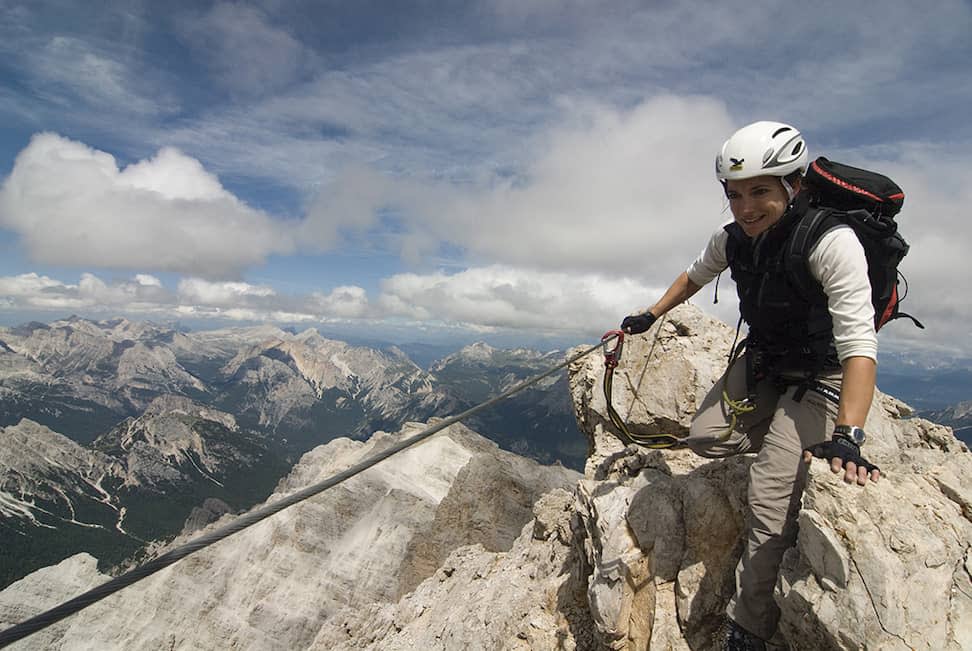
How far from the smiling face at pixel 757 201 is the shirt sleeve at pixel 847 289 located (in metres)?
0.82

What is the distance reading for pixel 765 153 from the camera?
238 inches

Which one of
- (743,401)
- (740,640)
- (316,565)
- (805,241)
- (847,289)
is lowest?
(316,565)

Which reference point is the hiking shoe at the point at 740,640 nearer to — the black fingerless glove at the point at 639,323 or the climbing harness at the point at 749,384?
the climbing harness at the point at 749,384

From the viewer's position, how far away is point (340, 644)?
20.1m

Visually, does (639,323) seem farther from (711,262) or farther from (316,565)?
(316,565)

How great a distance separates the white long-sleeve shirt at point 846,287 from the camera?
5137 millimetres

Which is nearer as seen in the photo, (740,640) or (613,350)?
(740,640)

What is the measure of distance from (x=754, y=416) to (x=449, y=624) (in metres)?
11.0

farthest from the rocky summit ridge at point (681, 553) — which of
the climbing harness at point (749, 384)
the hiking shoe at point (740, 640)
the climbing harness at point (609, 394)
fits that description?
the climbing harness at point (749, 384)

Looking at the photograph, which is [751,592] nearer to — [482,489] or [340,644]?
[340,644]

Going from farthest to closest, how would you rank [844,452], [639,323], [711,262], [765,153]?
[639,323]
[711,262]
[765,153]
[844,452]

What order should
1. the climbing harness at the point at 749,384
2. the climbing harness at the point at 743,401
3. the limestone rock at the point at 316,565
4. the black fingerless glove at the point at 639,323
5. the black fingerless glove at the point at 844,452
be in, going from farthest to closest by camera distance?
1. the limestone rock at the point at 316,565
2. the black fingerless glove at the point at 639,323
3. the climbing harness at the point at 743,401
4. the climbing harness at the point at 749,384
5. the black fingerless glove at the point at 844,452

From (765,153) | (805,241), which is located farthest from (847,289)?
(765,153)

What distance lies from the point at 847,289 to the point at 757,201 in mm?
1636
